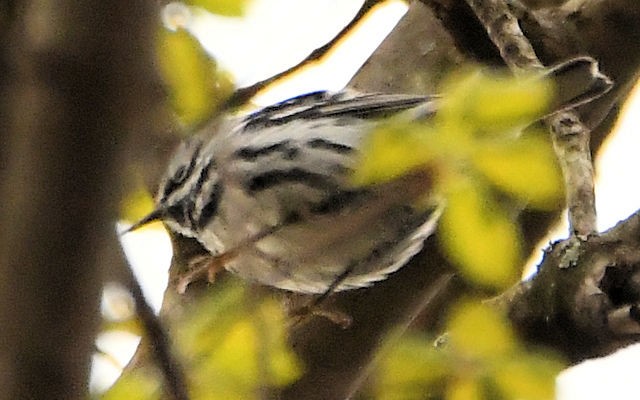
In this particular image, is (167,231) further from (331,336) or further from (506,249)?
(506,249)

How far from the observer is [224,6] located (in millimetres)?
299

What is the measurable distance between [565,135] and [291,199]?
0.23 metres

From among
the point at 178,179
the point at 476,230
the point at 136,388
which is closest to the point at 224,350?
the point at 136,388

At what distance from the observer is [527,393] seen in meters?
0.38

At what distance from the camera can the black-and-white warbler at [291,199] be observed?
0.61m

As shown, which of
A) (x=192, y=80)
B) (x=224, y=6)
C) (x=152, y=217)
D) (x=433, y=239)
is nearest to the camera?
(x=224, y=6)

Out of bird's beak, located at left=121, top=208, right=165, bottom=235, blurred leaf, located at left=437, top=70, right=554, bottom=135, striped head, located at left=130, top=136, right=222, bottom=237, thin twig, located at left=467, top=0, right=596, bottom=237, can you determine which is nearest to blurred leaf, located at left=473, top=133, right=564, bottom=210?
blurred leaf, located at left=437, top=70, right=554, bottom=135

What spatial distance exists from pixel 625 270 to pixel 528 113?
12 cm

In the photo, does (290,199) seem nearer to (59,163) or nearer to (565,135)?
(565,135)

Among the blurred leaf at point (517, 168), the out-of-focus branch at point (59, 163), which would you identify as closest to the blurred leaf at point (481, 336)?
the blurred leaf at point (517, 168)

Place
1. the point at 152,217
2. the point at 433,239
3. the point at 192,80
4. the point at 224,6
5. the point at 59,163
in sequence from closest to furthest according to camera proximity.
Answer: the point at 59,163
the point at 224,6
the point at 192,80
the point at 152,217
the point at 433,239

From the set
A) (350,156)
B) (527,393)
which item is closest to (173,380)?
(527,393)

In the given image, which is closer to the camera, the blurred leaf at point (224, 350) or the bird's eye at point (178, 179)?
the blurred leaf at point (224, 350)

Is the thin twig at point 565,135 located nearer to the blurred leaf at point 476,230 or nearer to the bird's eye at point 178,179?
the blurred leaf at point 476,230
